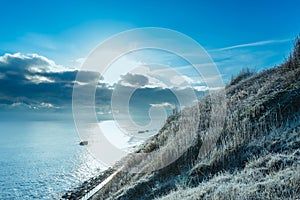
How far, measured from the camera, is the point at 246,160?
19.9 ft

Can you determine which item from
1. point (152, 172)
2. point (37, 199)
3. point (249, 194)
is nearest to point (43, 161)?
point (37, 199)

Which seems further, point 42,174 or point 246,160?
point 42,174

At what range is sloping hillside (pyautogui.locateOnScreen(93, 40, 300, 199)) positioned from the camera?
4.39m

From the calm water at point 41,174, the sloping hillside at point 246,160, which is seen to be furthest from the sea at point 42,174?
the sloping hillside at point 246,160

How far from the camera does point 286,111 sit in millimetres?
7293

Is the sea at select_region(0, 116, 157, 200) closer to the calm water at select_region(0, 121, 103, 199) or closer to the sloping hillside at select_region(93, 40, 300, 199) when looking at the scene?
the calm water at select_region(0, 121, 103, 199)

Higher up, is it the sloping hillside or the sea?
the sloping hillside

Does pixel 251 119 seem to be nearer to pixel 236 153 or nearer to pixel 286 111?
pixel 286 111

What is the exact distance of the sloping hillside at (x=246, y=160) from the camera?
439cm

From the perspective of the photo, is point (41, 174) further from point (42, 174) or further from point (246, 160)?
point (246, 160)

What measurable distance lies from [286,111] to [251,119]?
3.20 feet

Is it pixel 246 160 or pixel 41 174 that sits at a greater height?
pixel 246 160

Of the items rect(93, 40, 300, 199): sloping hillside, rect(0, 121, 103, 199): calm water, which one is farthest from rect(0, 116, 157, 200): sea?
rect(93, 40, 300, 199): sloping hillside

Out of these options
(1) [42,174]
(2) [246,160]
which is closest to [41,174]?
(1) [42,174]
